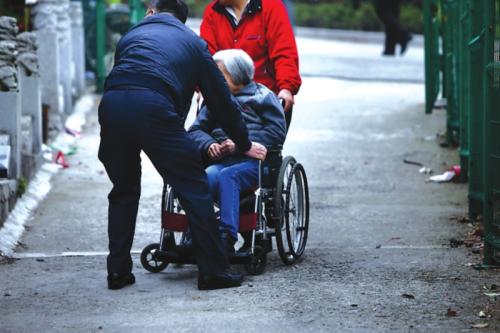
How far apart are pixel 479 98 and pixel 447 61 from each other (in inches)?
158

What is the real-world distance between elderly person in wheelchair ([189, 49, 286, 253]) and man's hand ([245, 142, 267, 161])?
13 centimetres

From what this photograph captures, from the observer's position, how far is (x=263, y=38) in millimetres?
8281

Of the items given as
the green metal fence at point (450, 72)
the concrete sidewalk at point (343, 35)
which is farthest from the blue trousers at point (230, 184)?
the concrete sidewalk at point (343, 35)

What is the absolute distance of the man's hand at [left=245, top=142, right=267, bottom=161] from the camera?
290 inches

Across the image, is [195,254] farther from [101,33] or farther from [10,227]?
[101,33]

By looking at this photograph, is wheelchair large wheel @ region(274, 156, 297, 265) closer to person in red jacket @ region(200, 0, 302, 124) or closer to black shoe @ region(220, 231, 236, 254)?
black shoe @ region(220, 231, 236, 254)

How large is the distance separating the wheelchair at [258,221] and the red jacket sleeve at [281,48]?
0.62 meters

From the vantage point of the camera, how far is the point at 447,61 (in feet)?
44.4

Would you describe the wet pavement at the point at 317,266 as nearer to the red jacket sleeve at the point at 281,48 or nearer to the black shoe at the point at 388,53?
the red jacket sleeve at the point at 281,48

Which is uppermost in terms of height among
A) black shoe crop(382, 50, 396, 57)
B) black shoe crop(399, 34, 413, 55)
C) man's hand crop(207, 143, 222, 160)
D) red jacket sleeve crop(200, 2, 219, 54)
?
red jacket sleeve crop(200, 2, 219, 54)

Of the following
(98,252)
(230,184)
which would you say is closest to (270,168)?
(230,184)

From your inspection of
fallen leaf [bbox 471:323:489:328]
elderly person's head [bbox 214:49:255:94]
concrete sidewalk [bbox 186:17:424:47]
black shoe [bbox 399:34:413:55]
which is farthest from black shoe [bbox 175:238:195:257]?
concrete sidewalk [bbox 186:17:424:47]

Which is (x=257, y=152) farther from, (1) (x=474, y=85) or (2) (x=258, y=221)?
(1) (x=474, y=85)

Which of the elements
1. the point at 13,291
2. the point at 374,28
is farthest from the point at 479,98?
the point at 374,28
